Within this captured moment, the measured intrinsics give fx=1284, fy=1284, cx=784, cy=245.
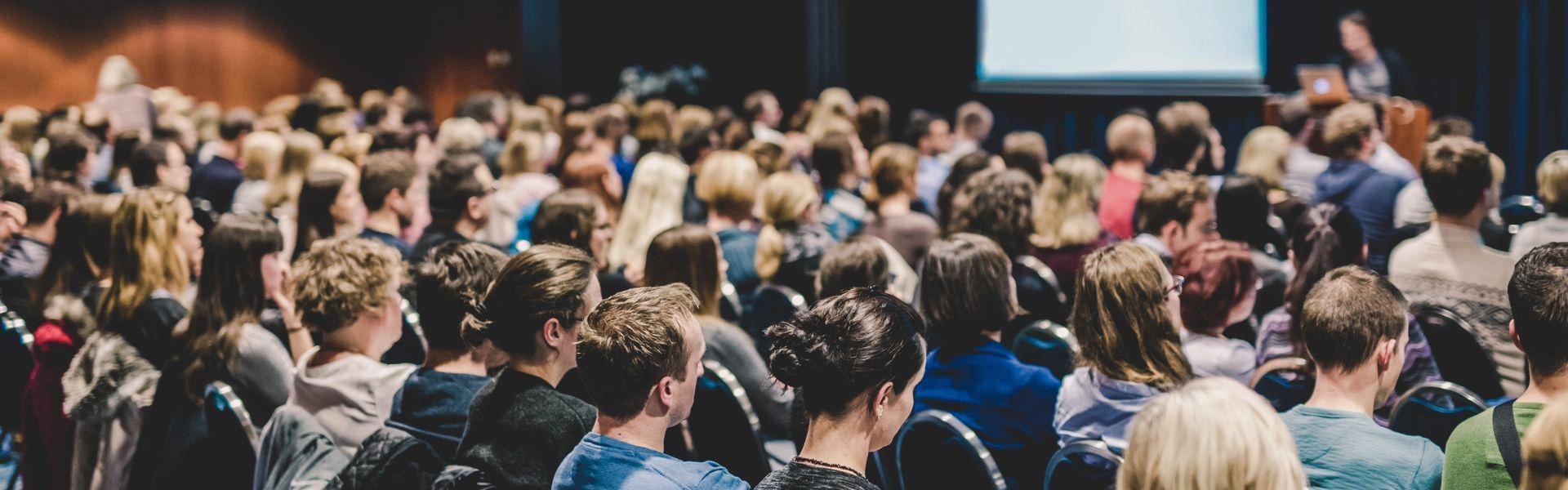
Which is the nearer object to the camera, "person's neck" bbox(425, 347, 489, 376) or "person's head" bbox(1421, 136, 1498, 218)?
"person's neck" bbox(425, 347, 489, 376)

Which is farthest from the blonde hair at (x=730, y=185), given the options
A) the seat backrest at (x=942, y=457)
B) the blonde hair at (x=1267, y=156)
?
the seat backrest at (x=942, y=457)

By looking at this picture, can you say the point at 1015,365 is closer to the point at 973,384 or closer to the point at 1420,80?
the point at 973,384

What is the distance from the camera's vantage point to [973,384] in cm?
285

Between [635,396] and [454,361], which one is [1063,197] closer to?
[454,361]

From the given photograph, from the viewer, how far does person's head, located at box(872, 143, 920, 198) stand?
5.27m

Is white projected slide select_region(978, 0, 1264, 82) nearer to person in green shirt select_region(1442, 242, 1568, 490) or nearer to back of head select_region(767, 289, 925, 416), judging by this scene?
person in green shirt select_region(1442, 242, 1568, 490)

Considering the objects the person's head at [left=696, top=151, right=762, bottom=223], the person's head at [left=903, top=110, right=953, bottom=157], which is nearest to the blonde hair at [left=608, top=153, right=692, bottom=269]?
the person's head at [left=696, top=151, right=762, bottom=223]

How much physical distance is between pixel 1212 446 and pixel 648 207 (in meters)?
3.91

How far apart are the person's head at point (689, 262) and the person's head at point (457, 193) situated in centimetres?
132

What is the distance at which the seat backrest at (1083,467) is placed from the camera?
2307 millimetres

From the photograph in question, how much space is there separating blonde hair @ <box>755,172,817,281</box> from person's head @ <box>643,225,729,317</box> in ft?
3.60

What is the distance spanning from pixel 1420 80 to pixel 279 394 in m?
8.56

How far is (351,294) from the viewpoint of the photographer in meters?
2.88

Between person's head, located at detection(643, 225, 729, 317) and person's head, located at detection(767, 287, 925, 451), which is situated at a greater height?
person's head, located at detection(767, 287, 925, 451)
